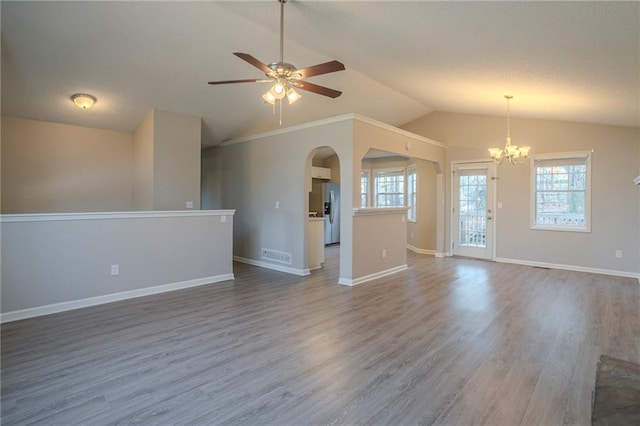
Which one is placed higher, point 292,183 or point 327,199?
point 292,183

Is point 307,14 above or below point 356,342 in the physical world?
above

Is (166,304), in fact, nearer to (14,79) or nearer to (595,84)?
(14,79)

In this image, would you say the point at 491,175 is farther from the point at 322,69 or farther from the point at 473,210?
the point at 322,69

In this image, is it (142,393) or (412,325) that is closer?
(142,393)

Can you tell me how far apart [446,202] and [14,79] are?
7753 millimetres

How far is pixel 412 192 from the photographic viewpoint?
8727mm

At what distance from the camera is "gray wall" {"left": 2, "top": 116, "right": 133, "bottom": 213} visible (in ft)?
17.0

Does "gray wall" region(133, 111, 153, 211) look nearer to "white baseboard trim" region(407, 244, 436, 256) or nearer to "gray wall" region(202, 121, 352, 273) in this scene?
"gray wall" region(202, 121, 352, 273)

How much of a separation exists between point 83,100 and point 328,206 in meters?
5.96

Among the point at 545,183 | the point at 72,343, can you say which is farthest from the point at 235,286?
the point at 545,183

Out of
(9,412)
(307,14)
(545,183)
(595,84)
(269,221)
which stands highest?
(307,14)

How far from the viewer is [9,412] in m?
2.01

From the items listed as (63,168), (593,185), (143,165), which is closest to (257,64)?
(143,165)

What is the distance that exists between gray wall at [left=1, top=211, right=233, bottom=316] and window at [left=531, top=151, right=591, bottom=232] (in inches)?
231
